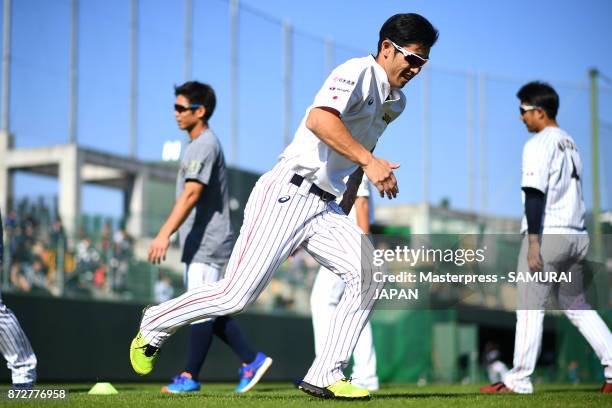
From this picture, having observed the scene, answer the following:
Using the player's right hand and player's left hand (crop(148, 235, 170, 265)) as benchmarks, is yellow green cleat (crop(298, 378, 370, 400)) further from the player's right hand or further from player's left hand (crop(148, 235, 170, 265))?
player's left hand (crop(148, 235, 170, 265))

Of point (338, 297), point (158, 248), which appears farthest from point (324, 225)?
point (338, 297)

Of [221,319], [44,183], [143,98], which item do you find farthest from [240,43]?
[221,319]

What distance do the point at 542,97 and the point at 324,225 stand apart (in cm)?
295

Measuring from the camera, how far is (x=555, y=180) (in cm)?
730

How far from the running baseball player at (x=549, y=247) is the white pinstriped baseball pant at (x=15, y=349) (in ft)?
11.3

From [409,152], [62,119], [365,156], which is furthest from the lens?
[409,152]

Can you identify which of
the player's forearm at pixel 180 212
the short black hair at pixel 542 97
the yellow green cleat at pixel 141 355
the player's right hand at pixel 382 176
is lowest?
the yellow green cleat at pixel 141 355

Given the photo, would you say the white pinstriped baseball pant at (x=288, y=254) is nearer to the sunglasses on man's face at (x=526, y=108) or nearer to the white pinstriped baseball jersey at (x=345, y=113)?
the white pinstriped baseball jersey at (x=345, y=113)

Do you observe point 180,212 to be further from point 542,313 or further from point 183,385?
point 542,313

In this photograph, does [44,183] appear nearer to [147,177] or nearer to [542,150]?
[147,177]

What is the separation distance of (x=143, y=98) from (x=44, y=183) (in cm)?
355

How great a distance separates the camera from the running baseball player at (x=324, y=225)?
5340 mm

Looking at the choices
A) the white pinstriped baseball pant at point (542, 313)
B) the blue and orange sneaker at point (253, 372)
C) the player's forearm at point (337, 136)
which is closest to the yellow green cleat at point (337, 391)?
the player's forearm at point (337, 136)

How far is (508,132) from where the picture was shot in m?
25.5
